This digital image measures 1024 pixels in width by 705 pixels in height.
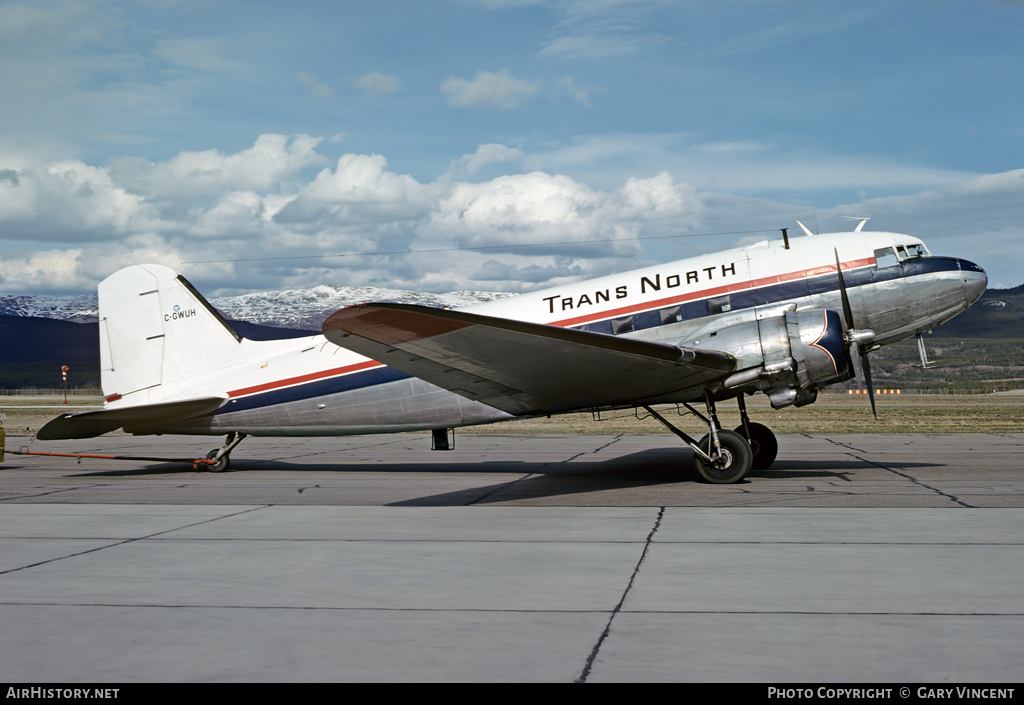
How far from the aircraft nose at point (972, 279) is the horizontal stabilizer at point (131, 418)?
16.2 m

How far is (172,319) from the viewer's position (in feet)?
66.2

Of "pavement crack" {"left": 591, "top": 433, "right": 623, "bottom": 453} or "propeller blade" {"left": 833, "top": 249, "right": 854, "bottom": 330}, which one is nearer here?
"propeller blade" {"left": 833, "top": 249, "right": 854, "bottom": 330}

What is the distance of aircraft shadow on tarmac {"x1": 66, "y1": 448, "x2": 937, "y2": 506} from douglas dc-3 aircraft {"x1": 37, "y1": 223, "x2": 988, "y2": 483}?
1172 millimetres

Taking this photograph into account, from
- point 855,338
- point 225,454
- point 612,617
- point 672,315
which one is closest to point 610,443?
point 672,315

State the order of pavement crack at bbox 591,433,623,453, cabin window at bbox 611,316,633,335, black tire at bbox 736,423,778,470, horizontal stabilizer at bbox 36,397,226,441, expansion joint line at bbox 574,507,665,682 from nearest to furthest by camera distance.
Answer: expansion joint line at bbox 574,507,665,682, cabin window at bbox 611,316,633,335, black tire at bbox 736,423,778,470, horizontal stabilizer at bbox 36,397,226,441, pavement crack at bbox 591,433,623,453

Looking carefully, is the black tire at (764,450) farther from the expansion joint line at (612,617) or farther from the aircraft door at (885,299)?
the expansion joint line at (612,617)

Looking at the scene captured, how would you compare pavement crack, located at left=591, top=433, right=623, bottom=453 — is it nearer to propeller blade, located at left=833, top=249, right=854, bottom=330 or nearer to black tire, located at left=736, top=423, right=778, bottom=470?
black tire, located at left=736, top=423, right=778, bottom=470

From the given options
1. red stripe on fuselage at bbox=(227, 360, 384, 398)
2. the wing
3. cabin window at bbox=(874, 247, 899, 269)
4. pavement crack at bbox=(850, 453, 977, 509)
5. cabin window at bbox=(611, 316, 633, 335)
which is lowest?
pavement crack at bbox=(850, 453, 977, 509)

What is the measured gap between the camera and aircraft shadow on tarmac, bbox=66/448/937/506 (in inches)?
600

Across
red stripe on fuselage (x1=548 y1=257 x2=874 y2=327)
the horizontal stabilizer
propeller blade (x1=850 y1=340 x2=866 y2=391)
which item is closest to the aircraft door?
red stripe on fuselage (x1=548 y1=257 x2=874 y2=327)

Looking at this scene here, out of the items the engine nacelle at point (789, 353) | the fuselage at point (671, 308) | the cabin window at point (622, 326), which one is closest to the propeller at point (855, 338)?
the engine nacelle at point (789, 353)

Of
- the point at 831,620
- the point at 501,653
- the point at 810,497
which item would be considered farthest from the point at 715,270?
the point at 501,653

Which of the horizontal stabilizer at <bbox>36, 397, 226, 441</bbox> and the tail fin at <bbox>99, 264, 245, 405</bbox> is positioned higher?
the tail fin at <bbox>99, 264, 245, 405</bbox>
